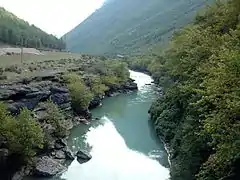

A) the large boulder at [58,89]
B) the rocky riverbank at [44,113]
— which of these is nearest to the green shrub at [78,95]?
the rocky riverbank at [44,113]

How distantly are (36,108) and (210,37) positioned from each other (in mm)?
29395

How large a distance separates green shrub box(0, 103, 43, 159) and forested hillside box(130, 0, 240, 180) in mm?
15690

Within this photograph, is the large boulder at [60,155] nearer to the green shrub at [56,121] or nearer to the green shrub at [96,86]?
the green shrub at [56,121]

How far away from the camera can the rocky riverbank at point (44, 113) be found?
47.3 metres

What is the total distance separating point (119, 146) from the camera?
6238cm

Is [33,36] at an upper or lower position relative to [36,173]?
lower

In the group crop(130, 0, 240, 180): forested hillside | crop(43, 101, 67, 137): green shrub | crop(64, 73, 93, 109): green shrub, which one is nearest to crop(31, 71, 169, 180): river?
crop(43, 101, 67, 137): green shrub

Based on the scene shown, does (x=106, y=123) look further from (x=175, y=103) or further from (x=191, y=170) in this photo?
(x=191, y=170)

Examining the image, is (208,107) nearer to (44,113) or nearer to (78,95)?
(44,113)

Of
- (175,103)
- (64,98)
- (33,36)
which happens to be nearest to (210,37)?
(175,103)

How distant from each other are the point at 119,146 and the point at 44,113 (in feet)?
40.3

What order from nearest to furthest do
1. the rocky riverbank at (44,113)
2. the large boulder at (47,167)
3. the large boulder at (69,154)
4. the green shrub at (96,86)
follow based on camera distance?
the rocky riverbank at (44,113) < the large boulder at (47,167) < the large boulder at (69,154) < the green shrub at (96,86)

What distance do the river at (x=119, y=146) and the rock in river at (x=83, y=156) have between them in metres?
0.65

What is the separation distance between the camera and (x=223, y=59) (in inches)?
1088
